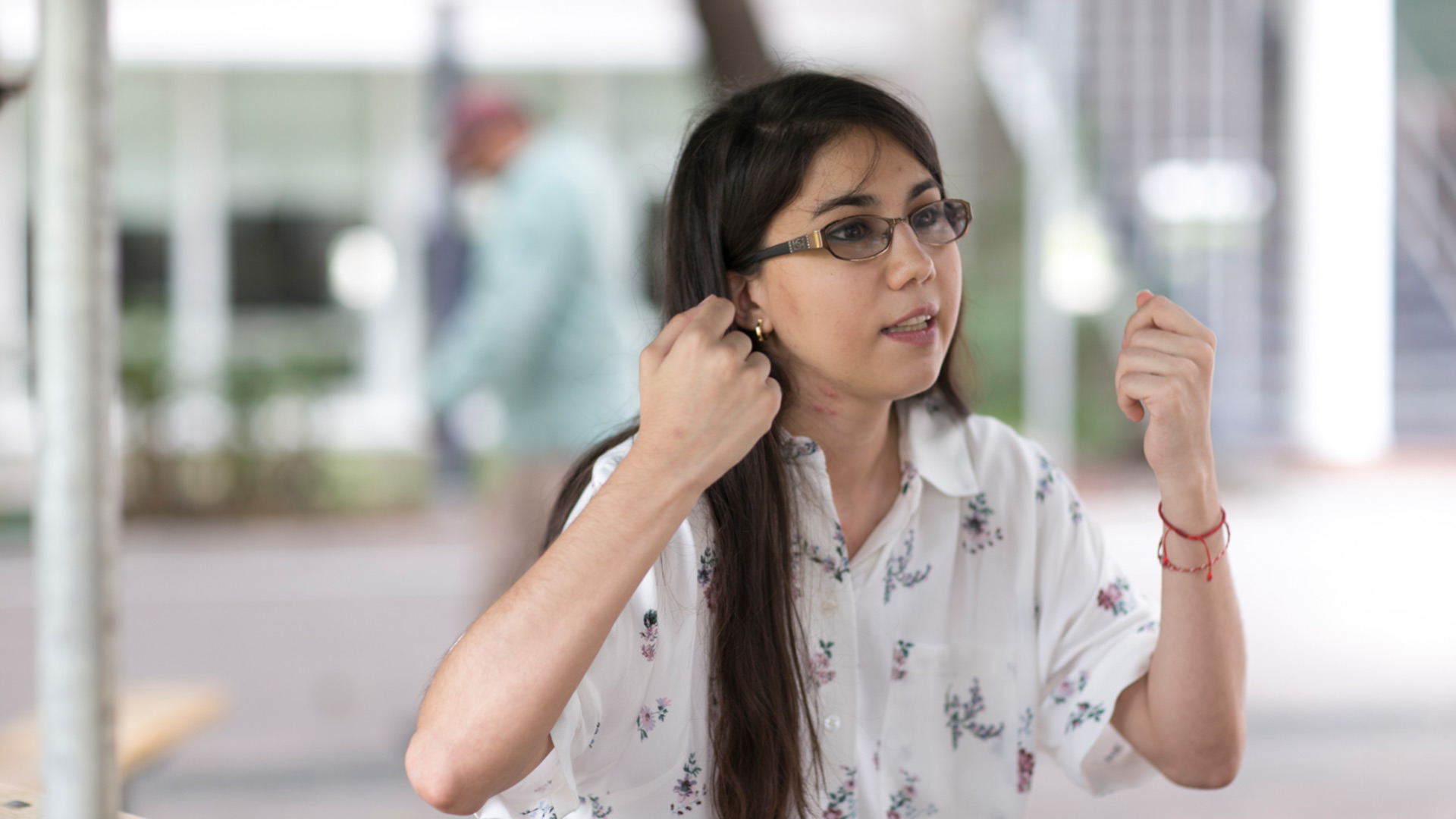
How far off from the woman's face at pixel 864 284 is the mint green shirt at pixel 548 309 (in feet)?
7.52

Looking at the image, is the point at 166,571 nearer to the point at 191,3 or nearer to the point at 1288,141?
the point at 191,3

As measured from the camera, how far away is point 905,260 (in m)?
1.55

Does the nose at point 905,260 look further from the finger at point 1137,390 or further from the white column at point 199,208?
the white column at point 199,208

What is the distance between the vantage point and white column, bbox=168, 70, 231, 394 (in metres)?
10.6

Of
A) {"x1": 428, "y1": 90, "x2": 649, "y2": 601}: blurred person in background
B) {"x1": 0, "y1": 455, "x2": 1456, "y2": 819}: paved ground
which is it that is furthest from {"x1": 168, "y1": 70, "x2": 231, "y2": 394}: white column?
{"x1": 428, "y1": 90, "x2": 649, "y2": 601}: blurred person in background

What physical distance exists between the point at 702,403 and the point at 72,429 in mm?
575

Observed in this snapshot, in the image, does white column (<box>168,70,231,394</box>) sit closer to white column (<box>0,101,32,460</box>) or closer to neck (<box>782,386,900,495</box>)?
white column (<box>0,101,32,460</box>)

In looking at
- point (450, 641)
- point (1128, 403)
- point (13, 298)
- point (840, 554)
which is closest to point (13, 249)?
point (13, 298)

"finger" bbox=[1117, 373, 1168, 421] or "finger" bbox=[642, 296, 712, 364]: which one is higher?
"finger" bbox=[642, 296, 712, 364]

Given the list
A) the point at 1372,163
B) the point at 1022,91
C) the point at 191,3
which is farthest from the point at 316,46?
the point at 1372,163

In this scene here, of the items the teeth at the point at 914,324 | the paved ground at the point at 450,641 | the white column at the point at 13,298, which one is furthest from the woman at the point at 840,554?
the white column at the point at 13,298

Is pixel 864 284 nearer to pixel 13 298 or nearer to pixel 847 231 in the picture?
pixel 847 231

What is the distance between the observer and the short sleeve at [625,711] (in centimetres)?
133

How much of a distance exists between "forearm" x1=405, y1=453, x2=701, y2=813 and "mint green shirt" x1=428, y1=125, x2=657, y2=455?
2.57m
